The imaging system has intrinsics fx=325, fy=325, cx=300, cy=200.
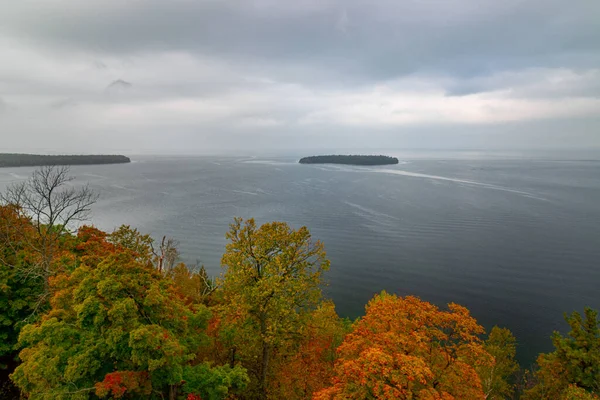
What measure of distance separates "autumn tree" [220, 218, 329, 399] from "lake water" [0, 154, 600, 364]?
67.9ft

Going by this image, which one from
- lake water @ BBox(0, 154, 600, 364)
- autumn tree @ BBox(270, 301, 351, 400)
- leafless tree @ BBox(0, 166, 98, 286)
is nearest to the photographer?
autumn tree @ BBox(270, 301, 351, 400)

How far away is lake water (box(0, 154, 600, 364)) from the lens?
3675cm

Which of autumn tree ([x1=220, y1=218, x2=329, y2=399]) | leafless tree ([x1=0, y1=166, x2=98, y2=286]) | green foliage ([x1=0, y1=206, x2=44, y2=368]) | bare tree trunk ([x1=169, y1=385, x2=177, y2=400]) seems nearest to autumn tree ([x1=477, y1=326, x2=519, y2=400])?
autumn tree ([x1=220, y1=218, x2=329, y2=399])

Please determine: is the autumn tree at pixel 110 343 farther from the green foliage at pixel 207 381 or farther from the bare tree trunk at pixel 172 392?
the bare tree trunk at pixel 172 392

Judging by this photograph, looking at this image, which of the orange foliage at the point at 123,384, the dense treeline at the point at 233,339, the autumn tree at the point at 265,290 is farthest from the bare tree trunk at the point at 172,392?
the autumn tree at the point at 265,290

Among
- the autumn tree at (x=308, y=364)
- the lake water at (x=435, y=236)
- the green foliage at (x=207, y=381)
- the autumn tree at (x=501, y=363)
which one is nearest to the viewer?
the green foliage at (x=207, y=381)

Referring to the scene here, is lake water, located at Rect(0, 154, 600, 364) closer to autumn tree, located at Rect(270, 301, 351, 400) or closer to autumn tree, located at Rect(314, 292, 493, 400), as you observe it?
autumn tree, located at Rect(270, 301, 351, 400)

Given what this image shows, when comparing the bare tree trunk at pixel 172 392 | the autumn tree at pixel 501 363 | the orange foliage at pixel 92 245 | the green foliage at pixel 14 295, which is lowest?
the autumn tree at pixel 501 363

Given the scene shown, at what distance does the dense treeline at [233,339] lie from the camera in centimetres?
988

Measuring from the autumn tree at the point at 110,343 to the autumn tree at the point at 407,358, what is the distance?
15.5 ft

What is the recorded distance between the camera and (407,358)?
10.1m

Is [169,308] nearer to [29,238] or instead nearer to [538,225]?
[29,238]

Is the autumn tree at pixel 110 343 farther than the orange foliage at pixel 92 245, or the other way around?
the orange foliage at pixel 92 245

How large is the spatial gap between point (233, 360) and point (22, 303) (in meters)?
11.0
